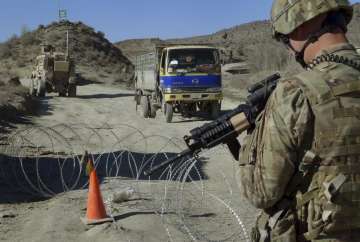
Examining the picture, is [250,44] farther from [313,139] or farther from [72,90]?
[313,139]

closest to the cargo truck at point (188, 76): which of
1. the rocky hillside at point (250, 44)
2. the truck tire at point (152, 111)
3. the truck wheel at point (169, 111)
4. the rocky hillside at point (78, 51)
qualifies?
the truck wheel at point (169, 111)

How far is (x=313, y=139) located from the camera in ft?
7.61

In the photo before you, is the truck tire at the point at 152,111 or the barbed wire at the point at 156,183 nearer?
the barbed wire at the point at 156,183

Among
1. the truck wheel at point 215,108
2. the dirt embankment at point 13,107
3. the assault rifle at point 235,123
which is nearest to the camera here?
the assault rifle at point 235,123

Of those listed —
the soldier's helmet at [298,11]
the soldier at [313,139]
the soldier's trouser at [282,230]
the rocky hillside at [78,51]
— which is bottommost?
the soldier's trouser at [282,230]

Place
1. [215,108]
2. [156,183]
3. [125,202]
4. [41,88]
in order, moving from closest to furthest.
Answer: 1. [125,202]
2. [156,183]
3. [215,108]
4. [41,88]

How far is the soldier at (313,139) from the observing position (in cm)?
230

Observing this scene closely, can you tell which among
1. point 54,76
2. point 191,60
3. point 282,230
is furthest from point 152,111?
point 282,230

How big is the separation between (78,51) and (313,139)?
5856 cm

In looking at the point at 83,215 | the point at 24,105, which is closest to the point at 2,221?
the point at 83,215

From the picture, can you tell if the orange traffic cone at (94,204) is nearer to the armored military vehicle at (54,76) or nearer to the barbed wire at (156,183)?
the barbed wire at (156,183)

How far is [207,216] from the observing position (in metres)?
7.23

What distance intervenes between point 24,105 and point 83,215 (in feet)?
53.5

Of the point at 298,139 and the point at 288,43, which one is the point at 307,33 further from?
the point at 298,139
